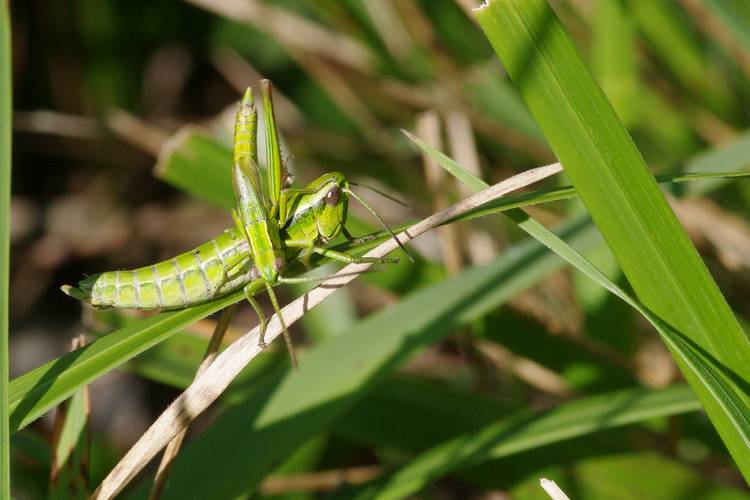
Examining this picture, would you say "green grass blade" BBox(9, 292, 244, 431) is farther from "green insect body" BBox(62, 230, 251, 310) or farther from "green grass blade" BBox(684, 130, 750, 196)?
"green grass blade" BBox(684, 130, 750, 196)

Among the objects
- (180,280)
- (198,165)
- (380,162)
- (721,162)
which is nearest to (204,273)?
(180,280)

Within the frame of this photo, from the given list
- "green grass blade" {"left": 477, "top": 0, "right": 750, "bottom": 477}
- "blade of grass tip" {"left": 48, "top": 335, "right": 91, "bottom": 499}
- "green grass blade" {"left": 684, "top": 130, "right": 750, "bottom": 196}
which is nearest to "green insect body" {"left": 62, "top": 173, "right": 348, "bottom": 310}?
"blade of grass tip" {"left": 48, "top": 335, "right": 91, "bottom": 499}

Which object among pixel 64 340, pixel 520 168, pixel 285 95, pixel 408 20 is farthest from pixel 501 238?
pixel 64 340

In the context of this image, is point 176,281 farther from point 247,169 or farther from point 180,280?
point 247,169

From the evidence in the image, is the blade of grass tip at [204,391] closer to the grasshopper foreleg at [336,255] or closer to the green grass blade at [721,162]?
the grasshopper foreleg at [336,255]

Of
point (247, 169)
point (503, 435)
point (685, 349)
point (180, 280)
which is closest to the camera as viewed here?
point (685, 349)

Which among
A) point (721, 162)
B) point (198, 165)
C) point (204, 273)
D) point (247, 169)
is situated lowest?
point (721, 162)
